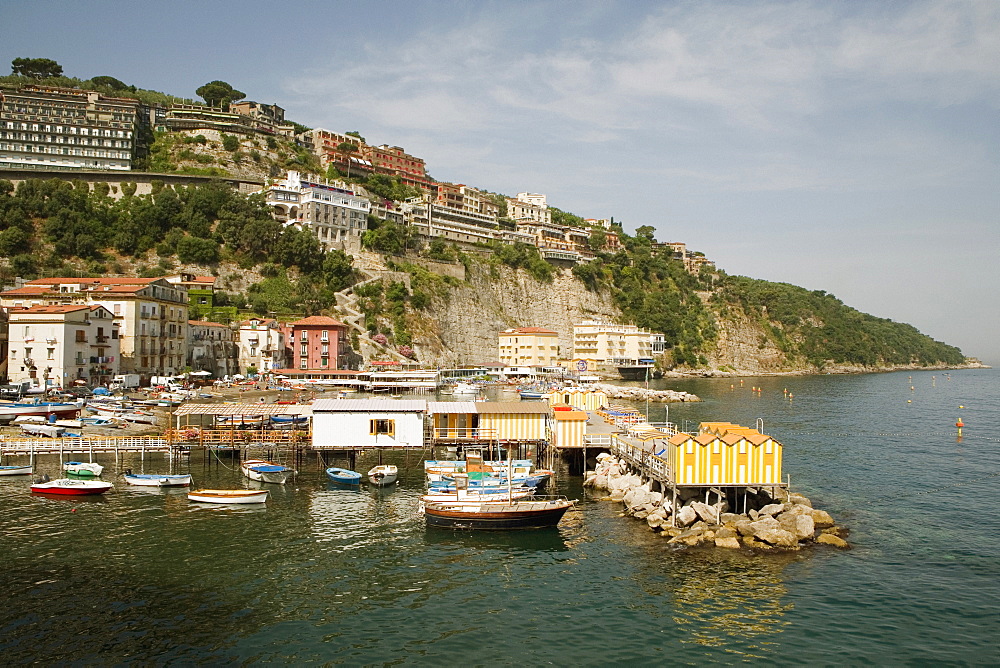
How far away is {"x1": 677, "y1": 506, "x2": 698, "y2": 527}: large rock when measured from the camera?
26.3 m

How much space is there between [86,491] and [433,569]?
19153mm

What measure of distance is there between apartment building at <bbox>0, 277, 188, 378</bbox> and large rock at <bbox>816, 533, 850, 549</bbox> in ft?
205

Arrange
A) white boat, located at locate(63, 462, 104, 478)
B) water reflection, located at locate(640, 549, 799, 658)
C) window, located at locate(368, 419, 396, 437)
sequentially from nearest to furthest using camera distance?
water reflection, located at locate(640, 549, 799, 658) < white boat, located at locate(63, 462, 104, 478) < window, located at locate(368, 419, 396, 437)

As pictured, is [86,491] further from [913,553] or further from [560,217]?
[560,217]

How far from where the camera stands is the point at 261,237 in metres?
97.8

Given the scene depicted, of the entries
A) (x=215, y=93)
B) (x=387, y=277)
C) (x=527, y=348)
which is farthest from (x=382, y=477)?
(x=215, y=93)

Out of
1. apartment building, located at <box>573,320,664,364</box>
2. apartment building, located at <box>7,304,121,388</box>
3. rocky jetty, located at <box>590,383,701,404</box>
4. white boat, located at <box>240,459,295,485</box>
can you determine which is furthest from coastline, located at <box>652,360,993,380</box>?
white boat, located at <box>240,459,295,485</box>

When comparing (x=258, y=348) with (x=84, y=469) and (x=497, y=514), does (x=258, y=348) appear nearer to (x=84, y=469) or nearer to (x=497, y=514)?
(x=84, y=469)

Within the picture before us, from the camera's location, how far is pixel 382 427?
37812 mm

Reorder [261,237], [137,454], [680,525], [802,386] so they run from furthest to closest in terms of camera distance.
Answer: [802,386]
[261,237]
[137,454]
[680,525]

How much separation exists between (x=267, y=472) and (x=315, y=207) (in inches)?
3084

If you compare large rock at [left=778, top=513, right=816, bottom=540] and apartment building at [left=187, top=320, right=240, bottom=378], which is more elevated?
apartment building at [left=187, top=320, right=240, bottom=378]

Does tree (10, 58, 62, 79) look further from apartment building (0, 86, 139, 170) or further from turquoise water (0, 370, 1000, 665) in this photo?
turquoise water (0, 370, 1000, 665)

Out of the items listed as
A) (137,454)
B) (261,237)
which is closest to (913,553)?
(137,454)
